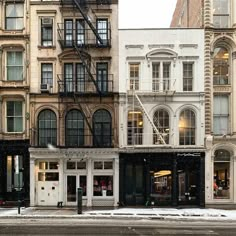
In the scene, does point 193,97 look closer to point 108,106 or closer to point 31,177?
point 108,106


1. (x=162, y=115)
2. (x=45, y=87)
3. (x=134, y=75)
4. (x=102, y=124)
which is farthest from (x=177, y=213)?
(x=45, y=87)

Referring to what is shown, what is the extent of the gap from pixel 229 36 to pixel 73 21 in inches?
429

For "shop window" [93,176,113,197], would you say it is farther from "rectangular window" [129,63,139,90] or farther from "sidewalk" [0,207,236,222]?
"rectangular window" [129,63,139,90]

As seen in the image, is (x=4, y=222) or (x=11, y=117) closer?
(x=4, y=222)

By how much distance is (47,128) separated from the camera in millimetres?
29891

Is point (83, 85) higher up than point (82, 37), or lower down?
lower down

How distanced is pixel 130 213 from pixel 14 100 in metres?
11.8

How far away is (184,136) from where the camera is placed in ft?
97.6

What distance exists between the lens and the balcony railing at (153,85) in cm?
2967

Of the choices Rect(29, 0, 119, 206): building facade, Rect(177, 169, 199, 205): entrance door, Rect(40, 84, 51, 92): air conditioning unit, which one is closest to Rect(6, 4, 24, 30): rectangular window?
Rect(29, 0, 119, 206): building facade

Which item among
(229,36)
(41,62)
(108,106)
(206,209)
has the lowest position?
(206,209)

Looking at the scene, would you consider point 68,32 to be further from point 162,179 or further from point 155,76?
point 162,179

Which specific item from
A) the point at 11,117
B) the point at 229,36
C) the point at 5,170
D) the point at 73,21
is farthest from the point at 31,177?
the point at 229,36

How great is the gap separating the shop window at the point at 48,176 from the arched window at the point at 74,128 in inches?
90.7
